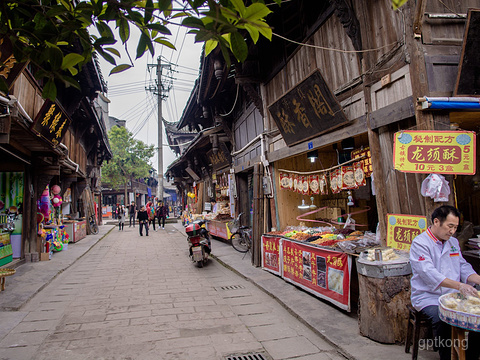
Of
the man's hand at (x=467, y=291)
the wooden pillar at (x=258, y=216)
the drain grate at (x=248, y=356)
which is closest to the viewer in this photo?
the man's hand at (x=467, y=291)

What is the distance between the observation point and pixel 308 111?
6410mm

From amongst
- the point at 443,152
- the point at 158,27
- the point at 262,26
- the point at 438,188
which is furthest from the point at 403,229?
the point at 158,27

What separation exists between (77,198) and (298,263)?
16.0m

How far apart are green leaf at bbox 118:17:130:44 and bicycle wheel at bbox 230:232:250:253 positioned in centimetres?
918

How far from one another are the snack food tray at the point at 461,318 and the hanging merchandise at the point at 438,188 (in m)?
1.53

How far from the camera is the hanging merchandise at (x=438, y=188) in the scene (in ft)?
12.5

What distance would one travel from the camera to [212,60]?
9.94 metres

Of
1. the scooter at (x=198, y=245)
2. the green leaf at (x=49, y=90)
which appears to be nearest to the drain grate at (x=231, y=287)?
the scooter at (x=198, y=245)

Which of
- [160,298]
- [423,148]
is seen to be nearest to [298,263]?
[160,298]

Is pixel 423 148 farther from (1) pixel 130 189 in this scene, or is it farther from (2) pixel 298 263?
(1) pixel 130 189

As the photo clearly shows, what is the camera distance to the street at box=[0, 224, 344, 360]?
13.0ft

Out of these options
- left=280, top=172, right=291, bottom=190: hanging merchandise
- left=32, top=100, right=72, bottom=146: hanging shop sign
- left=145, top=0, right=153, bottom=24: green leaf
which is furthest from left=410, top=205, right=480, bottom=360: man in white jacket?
left=32, top=100, right=72, bottom=146: hanging shop sign

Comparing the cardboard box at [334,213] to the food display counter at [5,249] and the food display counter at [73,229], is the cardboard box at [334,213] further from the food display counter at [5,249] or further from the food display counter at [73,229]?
the food display counter at [73,229]

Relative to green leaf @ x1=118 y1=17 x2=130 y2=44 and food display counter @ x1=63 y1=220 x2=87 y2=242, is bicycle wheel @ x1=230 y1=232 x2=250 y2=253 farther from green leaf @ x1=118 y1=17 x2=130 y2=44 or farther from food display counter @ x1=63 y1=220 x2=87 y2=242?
green leaf @ x1=118 y1=17 x2=130 y2=44
